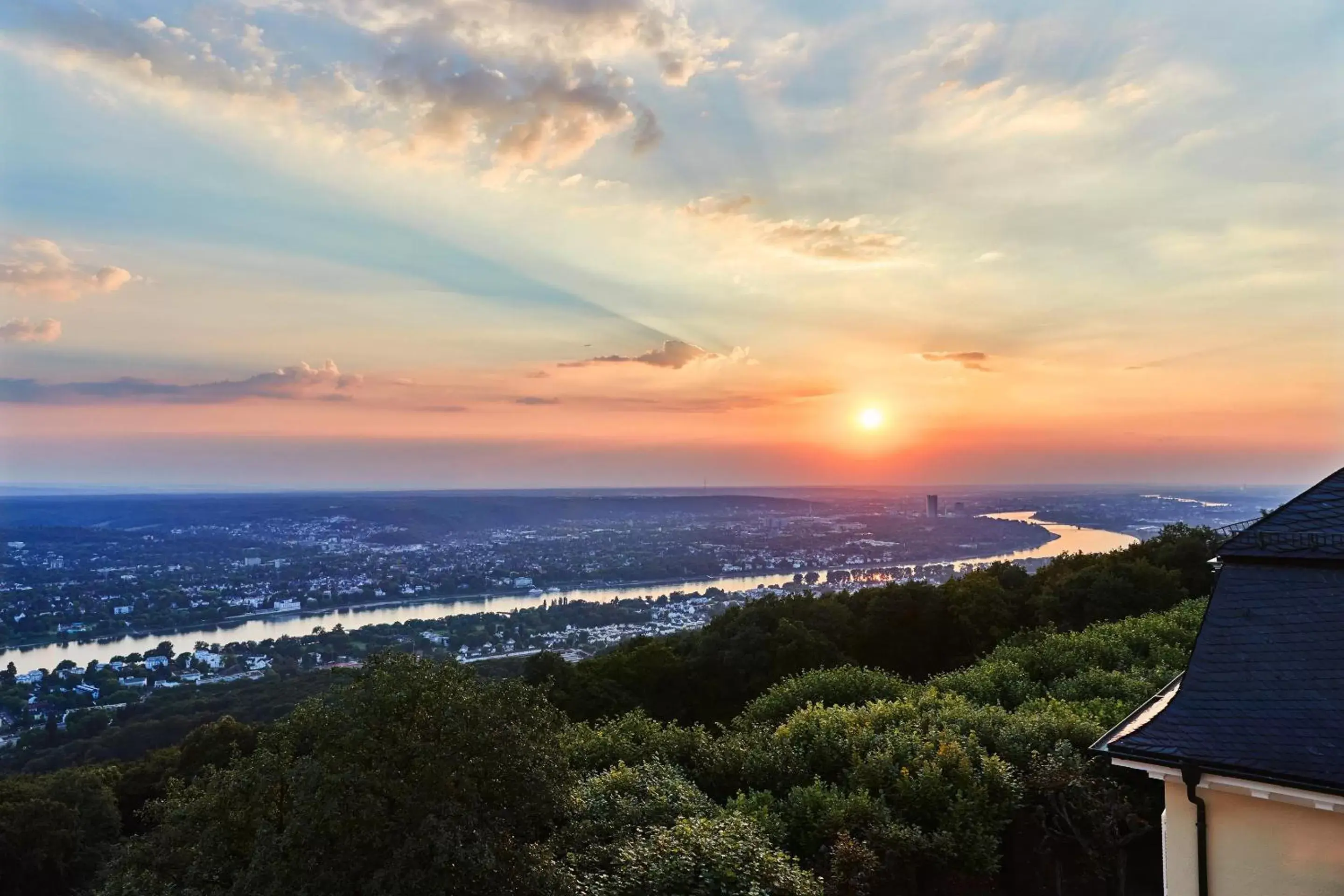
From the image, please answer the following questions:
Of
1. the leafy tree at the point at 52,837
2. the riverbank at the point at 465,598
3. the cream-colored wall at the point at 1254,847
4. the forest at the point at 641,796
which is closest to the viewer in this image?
the cream-colored wall at the point at 1254,847

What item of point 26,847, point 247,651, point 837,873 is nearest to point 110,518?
point 247,651

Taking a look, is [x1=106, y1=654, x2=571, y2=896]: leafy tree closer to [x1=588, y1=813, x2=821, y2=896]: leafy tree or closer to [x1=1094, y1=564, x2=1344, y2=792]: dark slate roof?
[x1=588, y1=813, x2=821, y2=896]: leafy tree

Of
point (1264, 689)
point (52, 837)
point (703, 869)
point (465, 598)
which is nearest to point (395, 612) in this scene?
point (465, 598)

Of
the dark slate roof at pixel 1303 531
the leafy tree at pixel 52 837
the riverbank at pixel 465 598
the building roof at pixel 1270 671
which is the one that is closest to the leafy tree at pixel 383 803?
the building roof at pixel 1270 671

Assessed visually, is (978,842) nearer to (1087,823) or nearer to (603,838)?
(1087,823)

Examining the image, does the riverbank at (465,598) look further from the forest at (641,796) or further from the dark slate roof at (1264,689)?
the dark slate roof at (1264,689)

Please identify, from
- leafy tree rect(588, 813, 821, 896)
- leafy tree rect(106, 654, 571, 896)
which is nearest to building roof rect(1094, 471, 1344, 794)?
leafy tree rect(588, 813, 821, 896)

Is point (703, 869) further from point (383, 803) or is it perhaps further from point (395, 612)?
point (395, 612)
